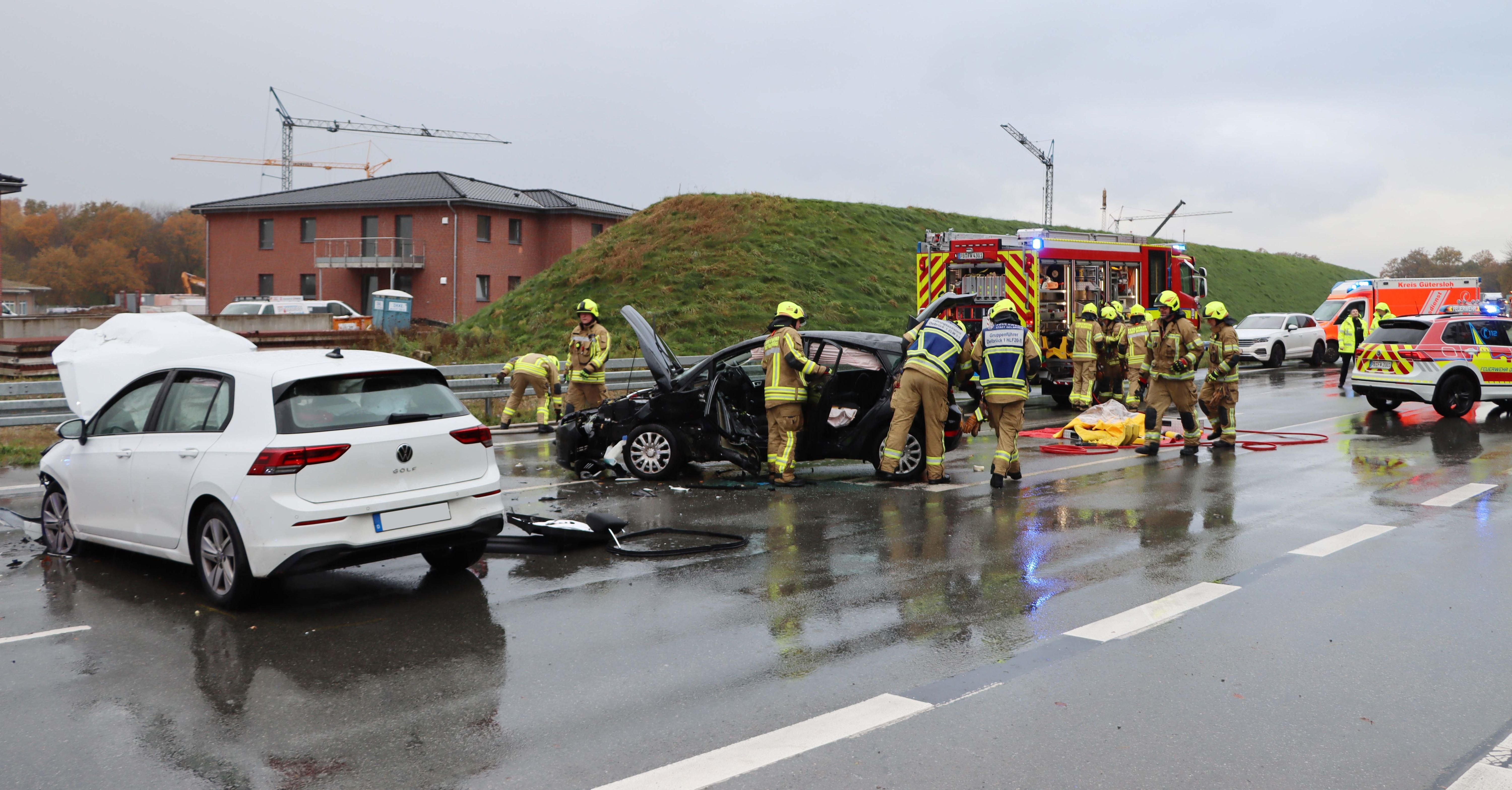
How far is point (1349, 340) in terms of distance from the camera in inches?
926

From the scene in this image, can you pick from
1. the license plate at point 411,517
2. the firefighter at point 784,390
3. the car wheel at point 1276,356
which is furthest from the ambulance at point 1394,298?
the license plate at point 411,517

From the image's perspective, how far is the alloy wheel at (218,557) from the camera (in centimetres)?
617

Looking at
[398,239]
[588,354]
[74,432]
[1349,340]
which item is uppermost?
[398,239]

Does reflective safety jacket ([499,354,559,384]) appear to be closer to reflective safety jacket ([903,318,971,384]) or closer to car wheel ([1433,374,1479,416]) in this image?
reflective safety jacket ([903,318,971,384])

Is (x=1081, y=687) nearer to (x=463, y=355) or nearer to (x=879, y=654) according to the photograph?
(x=879, y=654)

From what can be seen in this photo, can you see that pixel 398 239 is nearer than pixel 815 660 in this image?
No

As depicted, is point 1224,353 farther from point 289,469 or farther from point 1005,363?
point 289,469

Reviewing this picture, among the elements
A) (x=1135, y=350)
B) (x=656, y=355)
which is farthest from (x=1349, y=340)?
(x=656, y=355)

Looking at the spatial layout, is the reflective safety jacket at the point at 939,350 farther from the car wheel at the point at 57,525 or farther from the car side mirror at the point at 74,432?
the car wheel at the point at 57,525

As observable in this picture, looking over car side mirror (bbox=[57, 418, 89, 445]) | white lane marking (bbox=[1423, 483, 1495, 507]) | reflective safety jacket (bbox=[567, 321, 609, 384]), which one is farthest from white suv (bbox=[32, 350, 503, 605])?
white lane marking (bbox=[1423, 483, 1495, 507])

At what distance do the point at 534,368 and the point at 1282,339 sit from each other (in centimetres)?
2181

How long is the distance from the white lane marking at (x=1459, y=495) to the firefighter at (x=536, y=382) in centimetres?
1067

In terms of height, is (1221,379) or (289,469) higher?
(1221,379)

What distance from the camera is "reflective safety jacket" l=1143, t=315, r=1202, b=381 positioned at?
12422 mm
